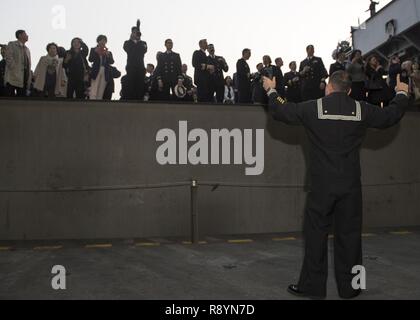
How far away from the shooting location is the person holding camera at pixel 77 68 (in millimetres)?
9320

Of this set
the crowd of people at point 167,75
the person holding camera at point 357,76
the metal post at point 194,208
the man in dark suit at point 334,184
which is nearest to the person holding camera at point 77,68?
the crowd of people at point 167,75

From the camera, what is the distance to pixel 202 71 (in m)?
10.2

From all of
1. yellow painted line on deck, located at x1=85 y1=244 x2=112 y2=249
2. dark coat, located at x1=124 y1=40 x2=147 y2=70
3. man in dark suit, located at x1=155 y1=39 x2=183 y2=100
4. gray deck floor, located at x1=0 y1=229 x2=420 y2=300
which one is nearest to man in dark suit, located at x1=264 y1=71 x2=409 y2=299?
gray deck floor, located at x1=0 y1=229 x2=420 y2=300

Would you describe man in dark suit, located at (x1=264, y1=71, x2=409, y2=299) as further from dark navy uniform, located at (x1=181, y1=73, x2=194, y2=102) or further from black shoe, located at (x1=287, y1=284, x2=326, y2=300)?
dark navy uniform, located at (x1=181, y1=73, x2=194, y2=102)

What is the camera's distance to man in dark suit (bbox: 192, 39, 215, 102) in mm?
10188

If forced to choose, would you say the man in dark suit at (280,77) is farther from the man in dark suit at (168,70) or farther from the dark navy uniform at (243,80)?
the man in dark suit at (168,70)

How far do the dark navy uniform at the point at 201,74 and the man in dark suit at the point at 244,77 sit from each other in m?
0.83

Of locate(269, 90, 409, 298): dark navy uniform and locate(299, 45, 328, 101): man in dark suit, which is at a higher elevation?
locate(299, 45, 328, 101): man in dark suit

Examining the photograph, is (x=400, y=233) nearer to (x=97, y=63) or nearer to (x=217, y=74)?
(x=217, y=74)

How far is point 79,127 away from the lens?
930cm

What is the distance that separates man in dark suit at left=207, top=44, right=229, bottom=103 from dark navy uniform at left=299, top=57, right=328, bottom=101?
1.72m

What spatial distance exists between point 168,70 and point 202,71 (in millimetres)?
719
